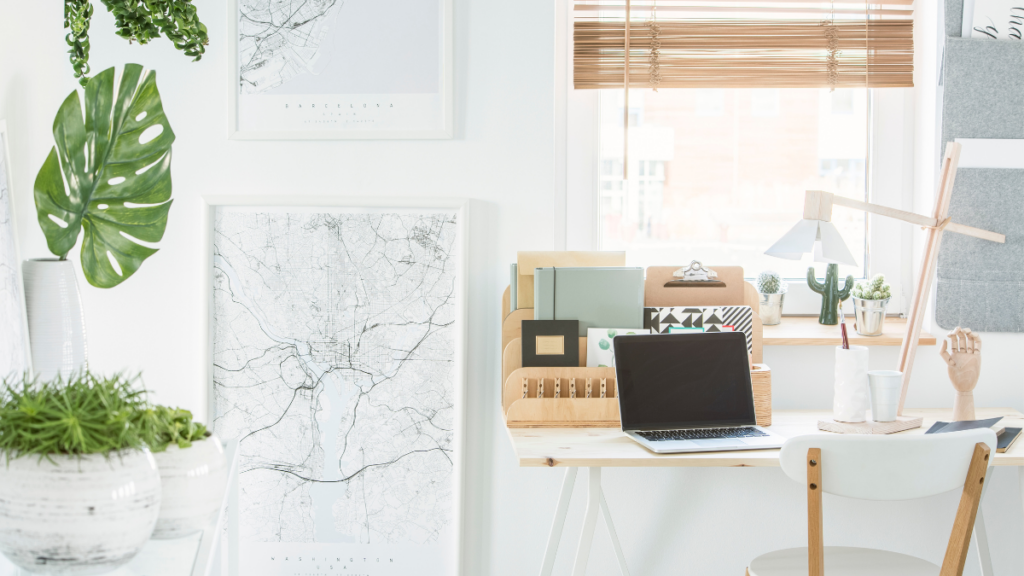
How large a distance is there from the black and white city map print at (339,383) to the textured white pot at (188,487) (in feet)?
3.11

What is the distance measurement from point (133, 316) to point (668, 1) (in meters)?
1.45

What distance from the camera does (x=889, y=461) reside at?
43.5 inches

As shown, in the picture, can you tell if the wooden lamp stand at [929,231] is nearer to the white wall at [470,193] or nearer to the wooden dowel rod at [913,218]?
the wooden dowel rod at [913,218]

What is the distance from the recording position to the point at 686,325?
1.56m

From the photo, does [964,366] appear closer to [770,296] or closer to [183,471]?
[770,296]

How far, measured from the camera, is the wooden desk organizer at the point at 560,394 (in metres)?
1.46

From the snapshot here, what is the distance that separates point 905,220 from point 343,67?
3.97 ft

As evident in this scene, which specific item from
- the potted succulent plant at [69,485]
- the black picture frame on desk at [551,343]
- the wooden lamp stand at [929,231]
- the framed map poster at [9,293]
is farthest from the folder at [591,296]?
the potted succulent plant at [69,485]

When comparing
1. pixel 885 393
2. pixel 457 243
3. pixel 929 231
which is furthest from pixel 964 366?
pixel 457 243

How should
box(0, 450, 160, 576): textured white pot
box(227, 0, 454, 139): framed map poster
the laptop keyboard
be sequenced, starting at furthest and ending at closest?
box(227, 0, 454, 139): framed map poster < the laptop keyboard < box(0, 450, 160, 576): textured white pot

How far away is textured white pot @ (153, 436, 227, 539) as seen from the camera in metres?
0.65

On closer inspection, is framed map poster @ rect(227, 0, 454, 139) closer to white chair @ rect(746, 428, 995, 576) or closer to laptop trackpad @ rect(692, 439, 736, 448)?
laptop trackpad @ rect(692, 439, 736, 448)

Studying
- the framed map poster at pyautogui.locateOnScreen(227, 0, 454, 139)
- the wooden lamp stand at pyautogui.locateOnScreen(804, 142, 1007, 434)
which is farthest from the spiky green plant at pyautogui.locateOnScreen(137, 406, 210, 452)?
the wooden lamp stand at pyautogui.locateOnScreen(804, 142, 1007, 434)

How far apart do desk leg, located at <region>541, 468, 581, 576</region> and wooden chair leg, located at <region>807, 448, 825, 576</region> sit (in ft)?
1.58
